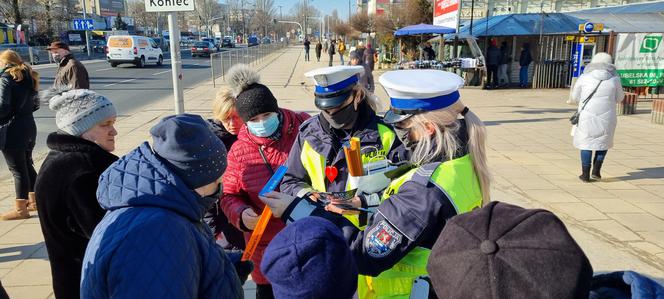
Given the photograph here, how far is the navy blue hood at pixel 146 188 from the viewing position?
1546mm

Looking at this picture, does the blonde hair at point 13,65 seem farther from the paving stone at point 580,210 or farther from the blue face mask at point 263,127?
the paving stone at point 580,210

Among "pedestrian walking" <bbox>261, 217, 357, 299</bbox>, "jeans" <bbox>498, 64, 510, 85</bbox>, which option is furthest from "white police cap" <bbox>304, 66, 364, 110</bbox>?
"jeans" <bbox>498, 64, 510, 85</bbox>

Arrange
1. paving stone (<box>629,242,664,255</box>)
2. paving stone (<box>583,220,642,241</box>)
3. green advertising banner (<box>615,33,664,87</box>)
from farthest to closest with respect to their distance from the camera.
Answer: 1. green advertising banner (<box>615,33,664,87</box>)
2. paving stone (<box>583,220,642,241</box>)
3. paving stone (<box>629,242,664,255</box>)

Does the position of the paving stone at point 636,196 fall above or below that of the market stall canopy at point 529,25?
below

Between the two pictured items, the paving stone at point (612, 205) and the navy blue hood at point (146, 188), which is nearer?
the navy blue hood at point (146, 188)

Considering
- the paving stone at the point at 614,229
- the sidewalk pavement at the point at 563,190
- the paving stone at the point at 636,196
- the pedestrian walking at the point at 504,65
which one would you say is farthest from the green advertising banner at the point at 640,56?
the paving stone at the point at 614,229

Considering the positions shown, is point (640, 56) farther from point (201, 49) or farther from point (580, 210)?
point (201, 49)

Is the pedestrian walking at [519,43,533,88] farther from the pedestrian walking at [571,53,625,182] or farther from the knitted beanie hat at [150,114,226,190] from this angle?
the knitted beanie hat at [150,114,226,190]

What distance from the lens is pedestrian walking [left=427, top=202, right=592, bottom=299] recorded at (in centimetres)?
111

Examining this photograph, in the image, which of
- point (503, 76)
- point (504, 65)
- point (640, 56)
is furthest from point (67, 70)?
point (640, 56)

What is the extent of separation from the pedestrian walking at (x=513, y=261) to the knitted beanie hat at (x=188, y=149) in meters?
0.89

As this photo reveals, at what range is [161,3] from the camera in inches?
203

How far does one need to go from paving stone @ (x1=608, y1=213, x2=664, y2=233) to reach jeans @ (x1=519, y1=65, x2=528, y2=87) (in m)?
14.2

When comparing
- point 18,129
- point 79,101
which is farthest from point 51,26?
point 79,101
